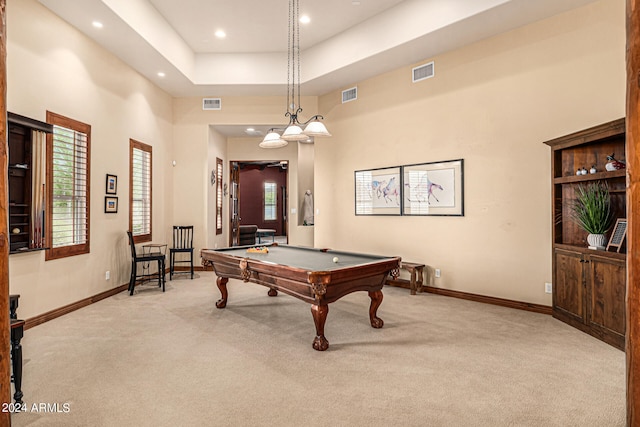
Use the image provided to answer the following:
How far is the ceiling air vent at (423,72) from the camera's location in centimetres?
561

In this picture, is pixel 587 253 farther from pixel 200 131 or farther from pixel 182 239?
pixel 200 131

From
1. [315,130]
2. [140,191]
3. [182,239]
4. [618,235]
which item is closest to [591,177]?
[618,235]

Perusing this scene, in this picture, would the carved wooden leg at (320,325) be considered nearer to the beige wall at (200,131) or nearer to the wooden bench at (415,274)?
the wooden bench at (415,274)

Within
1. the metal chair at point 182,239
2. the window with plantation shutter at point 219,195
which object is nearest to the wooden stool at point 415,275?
the metal chair at point 182,239

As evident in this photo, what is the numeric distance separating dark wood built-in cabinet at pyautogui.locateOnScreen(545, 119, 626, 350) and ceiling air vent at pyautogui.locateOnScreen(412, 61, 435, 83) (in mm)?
2165

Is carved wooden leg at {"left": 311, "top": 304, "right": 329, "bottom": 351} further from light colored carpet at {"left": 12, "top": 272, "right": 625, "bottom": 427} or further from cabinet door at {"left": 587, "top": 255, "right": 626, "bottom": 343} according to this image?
cabinet door at {"left": 587, "top": 255, "right": 626, "bottom": 343}

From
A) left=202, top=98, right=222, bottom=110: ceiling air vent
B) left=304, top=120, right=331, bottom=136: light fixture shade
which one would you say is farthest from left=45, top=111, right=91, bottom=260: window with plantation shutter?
left=304, top=120, right=331, bottom=136: light fixture shade

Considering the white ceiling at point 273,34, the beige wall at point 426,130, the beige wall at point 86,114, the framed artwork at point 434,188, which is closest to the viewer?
the beige wall at point 86,114

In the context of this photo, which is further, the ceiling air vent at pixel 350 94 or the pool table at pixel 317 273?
the ceiling air vent at pixel 350 94

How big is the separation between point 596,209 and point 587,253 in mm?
447

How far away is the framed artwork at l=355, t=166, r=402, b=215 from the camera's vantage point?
6113 mm

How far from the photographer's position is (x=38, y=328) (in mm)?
3994

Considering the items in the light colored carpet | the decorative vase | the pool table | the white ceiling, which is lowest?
the light colored carpet

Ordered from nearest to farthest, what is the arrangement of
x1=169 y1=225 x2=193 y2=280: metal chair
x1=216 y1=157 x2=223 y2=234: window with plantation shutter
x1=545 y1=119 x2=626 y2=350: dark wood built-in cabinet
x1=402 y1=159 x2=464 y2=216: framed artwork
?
x1=545 y1=119 x2=626 y2=350: dark wood built-in cabinet
x1=402 y1=159 x2=464 y2=216: framed artwork
x1=169 y1=225 x2=193 y2=280: metal chair
x1=216 y1=157 x2=223 y2=234: window with plantation shutter
